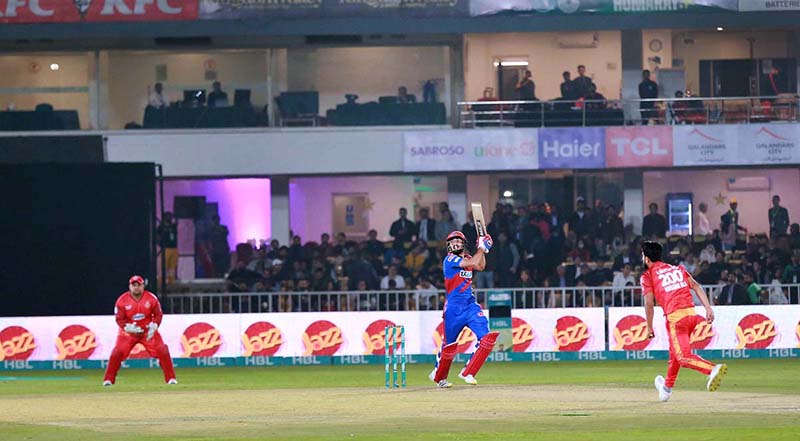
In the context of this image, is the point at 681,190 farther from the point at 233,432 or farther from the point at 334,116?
the point at 233,432

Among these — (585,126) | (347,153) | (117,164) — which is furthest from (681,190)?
(117,164)

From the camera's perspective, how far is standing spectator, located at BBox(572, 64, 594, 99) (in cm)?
3756

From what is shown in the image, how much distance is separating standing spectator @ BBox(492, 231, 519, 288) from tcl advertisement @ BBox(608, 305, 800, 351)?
4.51 m

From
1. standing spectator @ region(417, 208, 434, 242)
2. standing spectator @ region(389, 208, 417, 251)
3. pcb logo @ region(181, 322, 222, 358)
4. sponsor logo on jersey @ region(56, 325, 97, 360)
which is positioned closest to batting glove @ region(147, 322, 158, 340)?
pcb logo @ region(181, 322, 222, 358)

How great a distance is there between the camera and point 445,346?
20.5 metres

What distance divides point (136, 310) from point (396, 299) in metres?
8.81

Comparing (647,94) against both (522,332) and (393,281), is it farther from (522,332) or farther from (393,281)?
(522,332)

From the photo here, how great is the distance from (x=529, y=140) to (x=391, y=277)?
20.8 ft

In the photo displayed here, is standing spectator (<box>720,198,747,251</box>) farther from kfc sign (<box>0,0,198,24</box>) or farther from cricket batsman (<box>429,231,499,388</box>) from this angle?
cricket batsman (<box>429,231,499,388</box>)

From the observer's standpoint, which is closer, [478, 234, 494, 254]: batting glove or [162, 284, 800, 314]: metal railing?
[478, 234, 494, 254]: batting glove

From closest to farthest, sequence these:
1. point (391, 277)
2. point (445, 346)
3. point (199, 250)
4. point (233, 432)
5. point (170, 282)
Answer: point (233, 432)
point (445, 346)
point (391, 277)
point (170, 282)
point (199, 250)

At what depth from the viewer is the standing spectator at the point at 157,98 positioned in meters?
38.9

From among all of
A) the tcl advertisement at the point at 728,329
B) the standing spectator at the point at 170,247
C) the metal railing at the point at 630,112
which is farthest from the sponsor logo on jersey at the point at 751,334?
the standing spectator at the point at 170,247

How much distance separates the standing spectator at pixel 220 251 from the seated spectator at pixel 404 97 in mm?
5739
